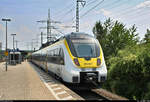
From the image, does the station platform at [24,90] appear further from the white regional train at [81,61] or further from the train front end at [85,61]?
the train front end at [85,61]

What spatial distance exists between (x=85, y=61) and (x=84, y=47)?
3.22ft

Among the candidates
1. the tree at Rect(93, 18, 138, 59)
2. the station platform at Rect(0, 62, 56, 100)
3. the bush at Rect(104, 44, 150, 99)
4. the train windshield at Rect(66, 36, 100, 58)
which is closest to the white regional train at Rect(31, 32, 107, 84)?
the train windshield at Rect(66, 36, 100, 58)

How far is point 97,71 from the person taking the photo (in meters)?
11.3

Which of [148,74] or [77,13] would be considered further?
[77,13]

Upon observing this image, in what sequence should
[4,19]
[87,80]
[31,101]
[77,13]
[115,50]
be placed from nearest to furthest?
1. [31,101]
2. [87,80]
3. [115,50]
4. [77,13]
5. [4,19]

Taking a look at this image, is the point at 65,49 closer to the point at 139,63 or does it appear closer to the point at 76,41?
the point at 76,41

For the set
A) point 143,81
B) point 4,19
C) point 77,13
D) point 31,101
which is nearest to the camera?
point 31,101

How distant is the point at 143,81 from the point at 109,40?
8.24 m

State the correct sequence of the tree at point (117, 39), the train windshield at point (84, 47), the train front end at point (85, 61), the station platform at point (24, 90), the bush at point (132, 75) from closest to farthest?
the station platform at point (24, 90)
the train front end at point (85, 61)
the bush at point (132, 75)
the train windshield at point (84, 47)
the tree at point (117, 39)

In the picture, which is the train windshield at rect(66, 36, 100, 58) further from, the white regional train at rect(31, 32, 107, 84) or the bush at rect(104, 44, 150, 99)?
the bush at rect(104, 44, 150, 99)

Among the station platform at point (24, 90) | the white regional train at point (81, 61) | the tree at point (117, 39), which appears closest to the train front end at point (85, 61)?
the white regional train at point (81, 61)

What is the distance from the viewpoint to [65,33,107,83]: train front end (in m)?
11.0

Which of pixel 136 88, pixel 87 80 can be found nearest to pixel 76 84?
pixel 87 80

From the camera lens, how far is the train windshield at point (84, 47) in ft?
38.1
